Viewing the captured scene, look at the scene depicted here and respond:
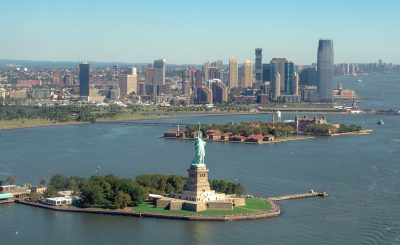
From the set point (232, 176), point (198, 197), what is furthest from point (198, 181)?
point (232, 176)

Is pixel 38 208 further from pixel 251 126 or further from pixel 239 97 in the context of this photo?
pixel 239 97

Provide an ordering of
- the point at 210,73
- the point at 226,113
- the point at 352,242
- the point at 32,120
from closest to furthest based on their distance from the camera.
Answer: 1. the point at 352,242
2. the point at 32,120
3. the point at 226,113
4. the point at 210,73

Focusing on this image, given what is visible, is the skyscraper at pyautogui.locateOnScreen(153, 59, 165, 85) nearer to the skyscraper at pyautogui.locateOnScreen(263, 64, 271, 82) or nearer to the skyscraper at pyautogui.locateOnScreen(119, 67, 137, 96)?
the skyscraper at pyautogui.locateOnScreen(119, 67, 137, 96)

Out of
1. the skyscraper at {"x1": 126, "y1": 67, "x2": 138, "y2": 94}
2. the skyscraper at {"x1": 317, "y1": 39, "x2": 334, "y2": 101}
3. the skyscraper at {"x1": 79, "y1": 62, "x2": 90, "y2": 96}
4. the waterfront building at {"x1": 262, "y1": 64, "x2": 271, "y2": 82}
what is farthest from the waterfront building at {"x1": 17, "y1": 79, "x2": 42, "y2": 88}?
the skyscraper at {"x1": 317, "y1": 39, "x2": 334, "y2": 101}

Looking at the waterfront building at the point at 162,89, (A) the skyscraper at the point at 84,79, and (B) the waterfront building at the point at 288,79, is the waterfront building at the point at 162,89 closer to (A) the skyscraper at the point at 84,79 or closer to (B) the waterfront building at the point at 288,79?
(A) the skyscraper at the point at 84,79

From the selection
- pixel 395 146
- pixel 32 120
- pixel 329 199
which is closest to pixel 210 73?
pixel 32 120

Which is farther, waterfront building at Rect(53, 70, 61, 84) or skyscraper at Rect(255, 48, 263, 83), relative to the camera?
waterfront building at Rect(53, 70, 61, 84)
